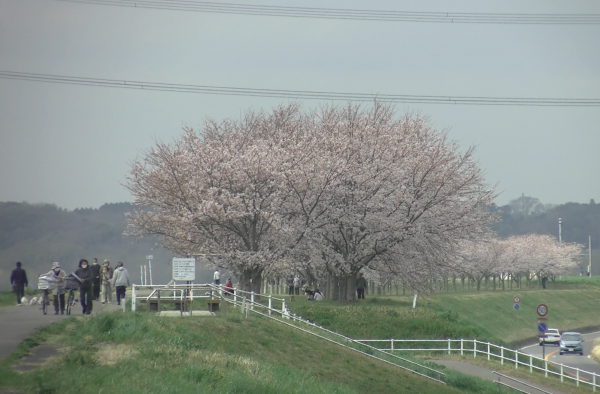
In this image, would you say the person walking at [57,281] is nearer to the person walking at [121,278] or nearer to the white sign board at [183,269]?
the person walking at [121,278]

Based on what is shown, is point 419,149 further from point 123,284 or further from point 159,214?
point 123,284

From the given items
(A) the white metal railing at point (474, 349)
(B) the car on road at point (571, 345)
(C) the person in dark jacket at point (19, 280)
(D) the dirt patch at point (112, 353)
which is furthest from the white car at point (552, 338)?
(D) the dirt patch at point (112, 353)

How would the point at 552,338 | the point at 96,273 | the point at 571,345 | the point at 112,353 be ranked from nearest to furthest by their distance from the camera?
the point at 112,353 → the point at 96,273 → the point at 571,345 → the point at 552,338

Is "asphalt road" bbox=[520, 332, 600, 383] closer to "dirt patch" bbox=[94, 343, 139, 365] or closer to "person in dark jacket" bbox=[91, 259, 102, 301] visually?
"person in dark jacket" bbox=[91, 259, 102, 301]

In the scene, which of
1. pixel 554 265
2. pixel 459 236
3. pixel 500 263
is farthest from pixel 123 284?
pixel 554 265

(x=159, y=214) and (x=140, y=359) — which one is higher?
(x=159, y=214)

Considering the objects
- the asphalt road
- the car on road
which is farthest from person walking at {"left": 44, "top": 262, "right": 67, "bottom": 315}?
the car on road

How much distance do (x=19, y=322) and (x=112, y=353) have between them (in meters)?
6.30

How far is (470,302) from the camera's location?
70.3 meters

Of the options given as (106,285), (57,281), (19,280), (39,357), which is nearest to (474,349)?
(106,285)

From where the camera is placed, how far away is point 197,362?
15.5 m

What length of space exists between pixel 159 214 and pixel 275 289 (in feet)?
95.7

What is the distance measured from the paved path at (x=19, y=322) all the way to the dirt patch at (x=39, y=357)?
410 millimetres

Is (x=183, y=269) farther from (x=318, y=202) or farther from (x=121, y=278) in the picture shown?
(x=318, y=202)
